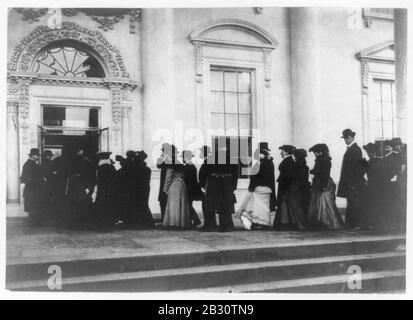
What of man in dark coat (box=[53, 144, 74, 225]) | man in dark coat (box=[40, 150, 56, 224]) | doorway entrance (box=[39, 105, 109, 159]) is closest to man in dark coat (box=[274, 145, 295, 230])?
doorway entrance (box=[39, 105, 109, 159])

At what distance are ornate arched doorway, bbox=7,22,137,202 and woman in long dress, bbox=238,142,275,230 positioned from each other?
2.16 metres

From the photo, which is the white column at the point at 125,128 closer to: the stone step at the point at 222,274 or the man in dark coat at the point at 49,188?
the man in dark coat at the point at 49,188

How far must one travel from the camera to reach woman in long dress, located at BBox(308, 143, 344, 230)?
5961 millimetres

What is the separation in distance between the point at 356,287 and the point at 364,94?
4.22 metres

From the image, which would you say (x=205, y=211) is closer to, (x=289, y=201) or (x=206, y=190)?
(x=206, y=190)

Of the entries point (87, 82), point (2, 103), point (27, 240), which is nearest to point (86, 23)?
point (87, 82)

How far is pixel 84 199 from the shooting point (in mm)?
5961

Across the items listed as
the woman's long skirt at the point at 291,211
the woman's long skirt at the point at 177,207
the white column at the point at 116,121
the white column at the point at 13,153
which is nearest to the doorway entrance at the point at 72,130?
the white column at the point at 116,121

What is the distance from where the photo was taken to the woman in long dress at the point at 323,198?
19.6 ft

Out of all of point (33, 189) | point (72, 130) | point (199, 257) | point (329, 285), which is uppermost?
point (72, 130)

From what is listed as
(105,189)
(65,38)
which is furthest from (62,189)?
(65,38)

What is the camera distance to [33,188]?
587 centimetres

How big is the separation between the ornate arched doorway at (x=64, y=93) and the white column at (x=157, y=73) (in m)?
0.31

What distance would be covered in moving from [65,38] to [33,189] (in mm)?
2405
